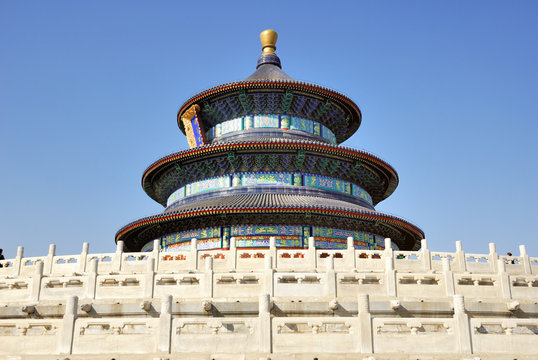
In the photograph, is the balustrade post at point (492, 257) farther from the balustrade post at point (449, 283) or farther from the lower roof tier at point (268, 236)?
the lower roof tier at point (268, 236)

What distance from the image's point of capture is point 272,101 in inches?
1348

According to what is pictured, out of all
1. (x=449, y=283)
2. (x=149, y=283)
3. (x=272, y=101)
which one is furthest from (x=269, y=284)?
(x=272, y=101)

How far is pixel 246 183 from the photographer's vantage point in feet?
101

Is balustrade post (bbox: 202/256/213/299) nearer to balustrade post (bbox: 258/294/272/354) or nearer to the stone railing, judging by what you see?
the stone railing

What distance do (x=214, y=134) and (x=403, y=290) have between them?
21.9 m

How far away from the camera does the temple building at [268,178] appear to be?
2800 cm

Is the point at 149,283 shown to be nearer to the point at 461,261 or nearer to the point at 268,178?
the point at 461,261

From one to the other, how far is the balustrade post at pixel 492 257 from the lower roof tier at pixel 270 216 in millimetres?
8037

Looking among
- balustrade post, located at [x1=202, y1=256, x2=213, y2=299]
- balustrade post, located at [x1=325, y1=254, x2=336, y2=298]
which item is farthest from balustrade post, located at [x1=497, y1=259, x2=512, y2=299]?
balustrade post, located at [x1=202, y1=256, x2=213, y2=299]

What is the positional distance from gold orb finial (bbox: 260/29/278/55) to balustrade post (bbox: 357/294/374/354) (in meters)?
29.5

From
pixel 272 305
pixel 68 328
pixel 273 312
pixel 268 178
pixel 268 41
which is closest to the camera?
pixel 68 328

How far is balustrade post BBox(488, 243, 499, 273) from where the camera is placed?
1934cm

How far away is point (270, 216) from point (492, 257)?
10.7 meters

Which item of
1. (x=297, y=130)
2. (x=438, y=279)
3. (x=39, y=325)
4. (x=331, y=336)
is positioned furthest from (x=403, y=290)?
(x=297, y=130)
